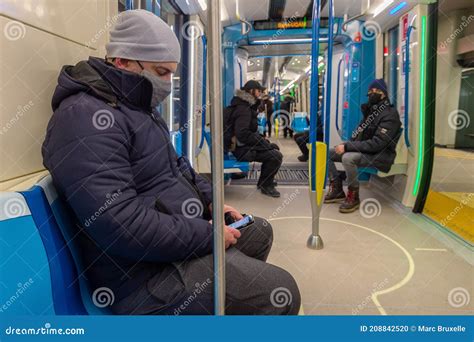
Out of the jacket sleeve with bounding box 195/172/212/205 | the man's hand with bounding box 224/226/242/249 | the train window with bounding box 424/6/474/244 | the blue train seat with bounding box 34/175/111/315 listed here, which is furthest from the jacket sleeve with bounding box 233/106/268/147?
the train window with bounding box 424/6/474/244

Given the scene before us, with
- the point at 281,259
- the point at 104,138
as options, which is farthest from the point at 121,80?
the point at 281,259

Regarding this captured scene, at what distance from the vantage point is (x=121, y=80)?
1201 millimetres

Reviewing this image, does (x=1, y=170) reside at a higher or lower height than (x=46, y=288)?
higher

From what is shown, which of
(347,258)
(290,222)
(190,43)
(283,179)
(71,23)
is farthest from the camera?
(283,179)

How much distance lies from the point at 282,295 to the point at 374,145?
128 inches

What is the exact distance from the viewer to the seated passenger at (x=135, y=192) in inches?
40.1

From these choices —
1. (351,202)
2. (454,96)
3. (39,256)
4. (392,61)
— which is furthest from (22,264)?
(454,96)

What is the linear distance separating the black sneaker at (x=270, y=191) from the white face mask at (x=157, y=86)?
11.5 feet

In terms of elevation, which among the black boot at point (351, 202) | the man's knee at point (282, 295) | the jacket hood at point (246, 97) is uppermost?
the jacket hood at point (246, 97)

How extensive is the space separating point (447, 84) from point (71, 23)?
10443 millimetres

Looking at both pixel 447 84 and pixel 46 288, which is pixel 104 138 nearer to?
pixel 46 288

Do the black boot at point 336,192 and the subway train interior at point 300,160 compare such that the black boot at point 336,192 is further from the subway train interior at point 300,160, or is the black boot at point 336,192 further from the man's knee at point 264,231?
the man's knee at point 264,231

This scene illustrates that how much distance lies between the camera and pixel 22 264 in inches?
37.0

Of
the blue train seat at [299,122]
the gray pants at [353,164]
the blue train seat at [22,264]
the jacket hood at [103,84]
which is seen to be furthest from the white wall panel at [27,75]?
the blue train seat at [299,122]
